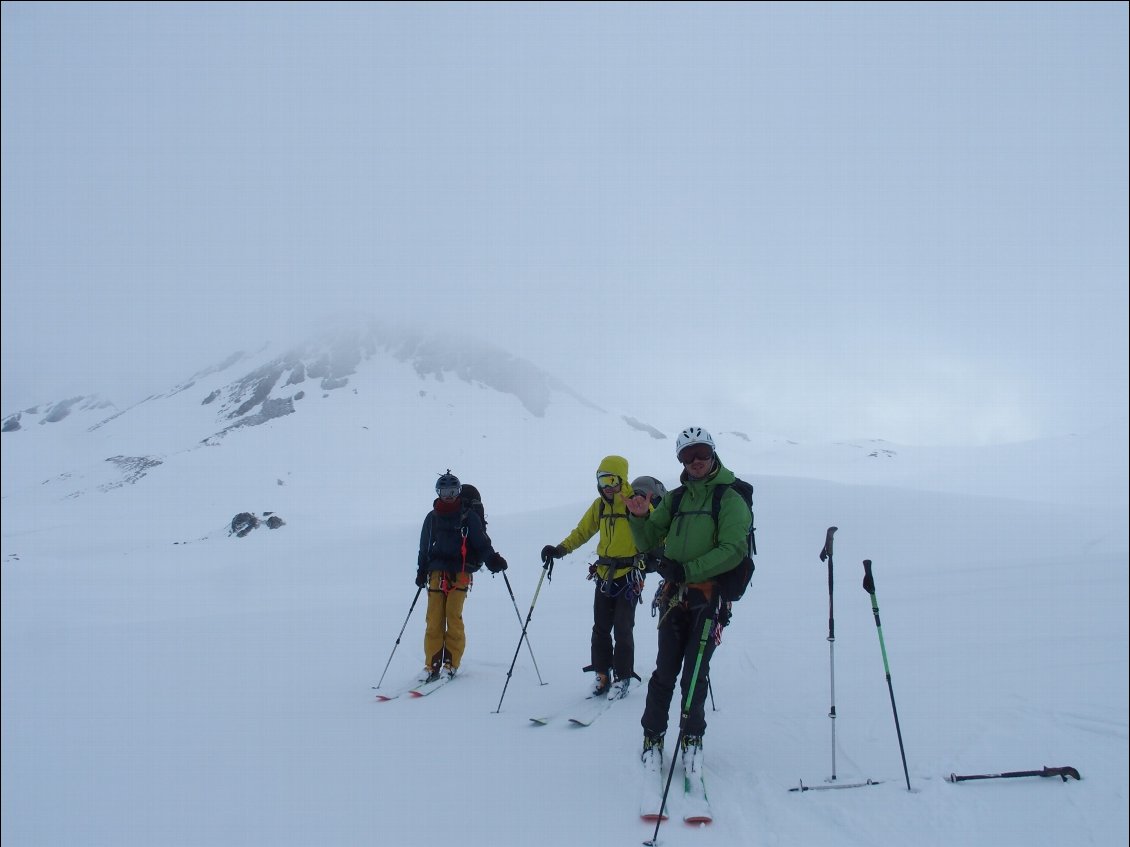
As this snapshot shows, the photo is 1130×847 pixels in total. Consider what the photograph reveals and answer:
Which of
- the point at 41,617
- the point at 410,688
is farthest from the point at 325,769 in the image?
the point at 41,617

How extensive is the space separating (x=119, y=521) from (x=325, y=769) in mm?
39707

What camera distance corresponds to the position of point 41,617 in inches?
525

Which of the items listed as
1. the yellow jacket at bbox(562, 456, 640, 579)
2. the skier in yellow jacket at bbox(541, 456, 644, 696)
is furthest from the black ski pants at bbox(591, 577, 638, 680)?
the yellow jacket at bbox(562, 456, 640, 579)

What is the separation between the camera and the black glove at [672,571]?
197 inches

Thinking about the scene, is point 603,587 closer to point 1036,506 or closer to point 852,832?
point 852,832

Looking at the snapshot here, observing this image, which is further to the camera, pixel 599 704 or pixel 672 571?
pixel 599 704

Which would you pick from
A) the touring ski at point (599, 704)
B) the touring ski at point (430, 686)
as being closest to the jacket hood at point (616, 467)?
the touring ski at point (599, 704)

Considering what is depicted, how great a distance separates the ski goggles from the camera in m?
5.02

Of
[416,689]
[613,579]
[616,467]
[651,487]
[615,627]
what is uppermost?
[616,467]

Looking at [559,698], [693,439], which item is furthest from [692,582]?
[559,698]

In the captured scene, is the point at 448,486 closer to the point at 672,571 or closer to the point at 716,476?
the point at 672,571

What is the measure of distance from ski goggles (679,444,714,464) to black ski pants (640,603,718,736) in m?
1.07

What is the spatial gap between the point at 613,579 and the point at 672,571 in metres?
1.78

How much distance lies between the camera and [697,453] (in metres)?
5.02
